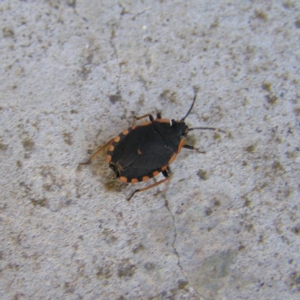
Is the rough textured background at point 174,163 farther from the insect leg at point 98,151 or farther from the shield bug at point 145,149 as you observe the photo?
the shield bug at point 145,149

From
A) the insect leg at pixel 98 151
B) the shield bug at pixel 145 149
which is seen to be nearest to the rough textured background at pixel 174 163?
the insect leg at pixel 98 151

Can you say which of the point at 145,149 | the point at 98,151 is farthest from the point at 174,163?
the point at 98,151

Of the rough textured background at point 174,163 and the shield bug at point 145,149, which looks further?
the rough textured background at point 174,163

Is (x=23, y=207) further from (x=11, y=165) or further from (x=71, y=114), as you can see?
(x=71, y=114)

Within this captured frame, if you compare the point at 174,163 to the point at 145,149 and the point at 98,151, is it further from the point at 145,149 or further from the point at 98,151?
the point at 98,151

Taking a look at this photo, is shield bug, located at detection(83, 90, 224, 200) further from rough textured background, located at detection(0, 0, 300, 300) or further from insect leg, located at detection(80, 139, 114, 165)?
rough textured background, located at detection(0, 0, 300, 300)

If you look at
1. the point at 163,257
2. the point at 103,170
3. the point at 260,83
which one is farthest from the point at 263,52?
the point at 163,257
